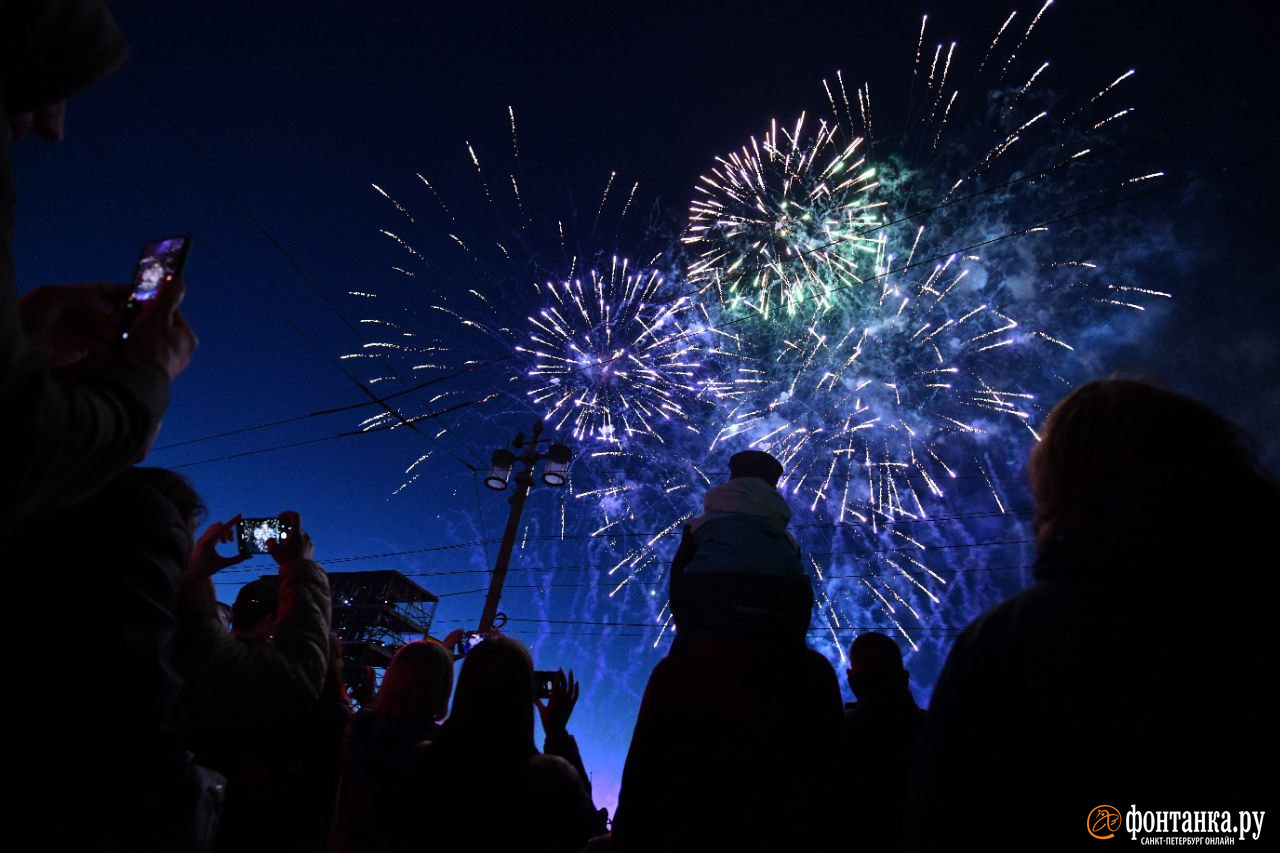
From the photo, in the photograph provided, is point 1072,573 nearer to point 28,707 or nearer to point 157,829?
point 28,707

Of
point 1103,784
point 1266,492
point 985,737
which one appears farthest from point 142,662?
point 1266,492

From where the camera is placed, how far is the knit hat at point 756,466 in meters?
3.49

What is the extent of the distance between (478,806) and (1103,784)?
2273mm

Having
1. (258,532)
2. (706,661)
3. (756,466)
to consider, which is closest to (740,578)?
(706,661)

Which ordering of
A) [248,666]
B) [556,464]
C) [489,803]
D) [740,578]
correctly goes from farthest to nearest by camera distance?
[556,464] < [740,578] < [489,803] < [248,666]

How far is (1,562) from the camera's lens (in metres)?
1.28

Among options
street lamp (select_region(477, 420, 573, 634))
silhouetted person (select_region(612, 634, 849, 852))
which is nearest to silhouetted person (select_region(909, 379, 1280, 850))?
silhouetted person (select_region(612, 634, 849, 852))

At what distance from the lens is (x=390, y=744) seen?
2.99 m

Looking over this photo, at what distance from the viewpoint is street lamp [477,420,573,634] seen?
12680 mm

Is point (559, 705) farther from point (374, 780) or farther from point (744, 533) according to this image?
point (744, 533)

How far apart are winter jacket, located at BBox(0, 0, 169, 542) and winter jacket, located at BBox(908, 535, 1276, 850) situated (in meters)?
1.83

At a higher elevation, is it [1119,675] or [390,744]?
[1119,675]

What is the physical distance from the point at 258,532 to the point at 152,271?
2404 mm

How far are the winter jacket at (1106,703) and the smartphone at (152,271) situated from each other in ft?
7.19
